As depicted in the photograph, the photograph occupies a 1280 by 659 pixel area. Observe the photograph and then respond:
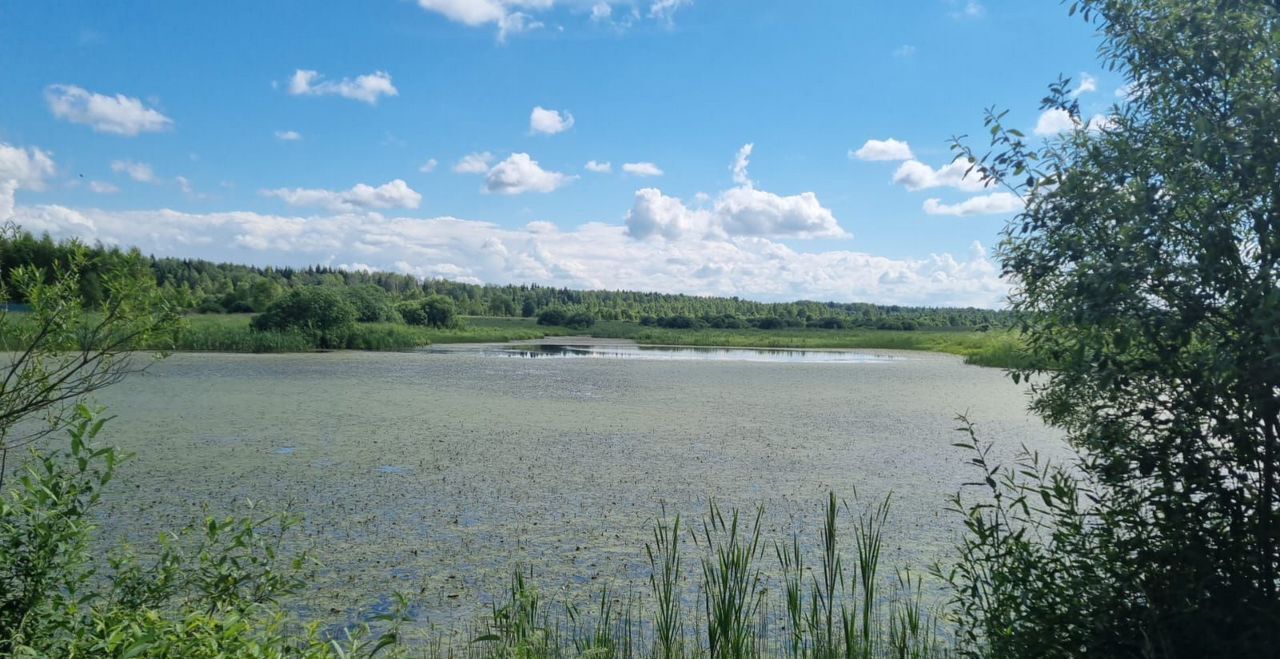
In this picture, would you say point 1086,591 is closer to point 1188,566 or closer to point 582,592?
→ point 1188,566

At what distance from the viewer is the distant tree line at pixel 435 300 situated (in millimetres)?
3719

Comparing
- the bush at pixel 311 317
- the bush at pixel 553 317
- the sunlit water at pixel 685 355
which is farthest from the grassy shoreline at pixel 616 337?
the sunlit water at pixel 685 355

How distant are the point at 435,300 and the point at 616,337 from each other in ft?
51.9

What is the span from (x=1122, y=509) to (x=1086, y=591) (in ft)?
1.20

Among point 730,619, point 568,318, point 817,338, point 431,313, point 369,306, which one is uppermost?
point 369,306

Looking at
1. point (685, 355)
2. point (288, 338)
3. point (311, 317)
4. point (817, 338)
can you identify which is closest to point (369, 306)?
point (311, 317)

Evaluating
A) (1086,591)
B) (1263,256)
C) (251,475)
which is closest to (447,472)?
(251,475)

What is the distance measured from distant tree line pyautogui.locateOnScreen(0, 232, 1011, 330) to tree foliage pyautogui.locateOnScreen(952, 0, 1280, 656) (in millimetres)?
665

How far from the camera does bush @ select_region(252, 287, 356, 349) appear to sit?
121ft

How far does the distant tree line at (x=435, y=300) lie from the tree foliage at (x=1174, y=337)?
26.2 inches

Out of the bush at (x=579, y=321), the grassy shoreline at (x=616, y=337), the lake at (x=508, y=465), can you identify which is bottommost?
the lake at (x=508, y=465)

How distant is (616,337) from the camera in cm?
6619

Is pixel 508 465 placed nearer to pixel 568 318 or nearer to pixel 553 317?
pixel 568 318

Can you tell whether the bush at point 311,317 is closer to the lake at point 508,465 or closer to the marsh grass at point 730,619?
the lake at point 508,465
